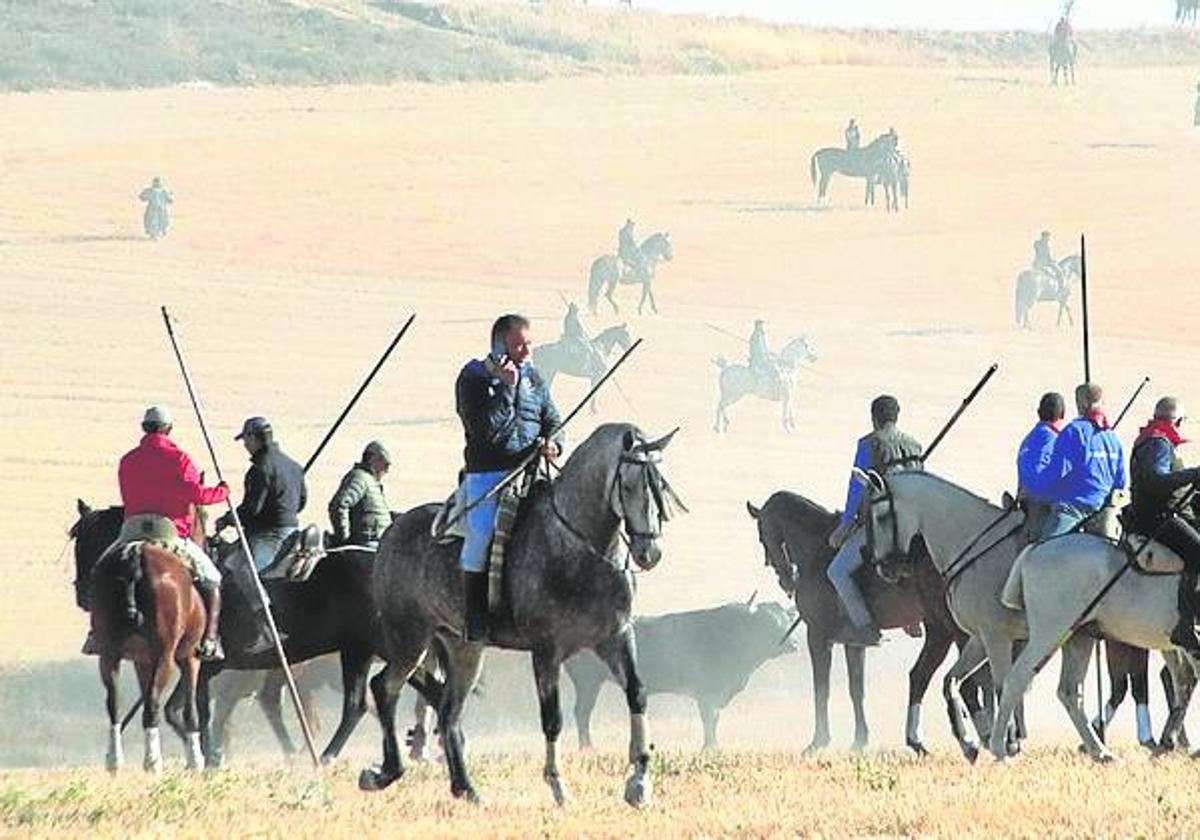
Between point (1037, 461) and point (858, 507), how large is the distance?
4.99 ft

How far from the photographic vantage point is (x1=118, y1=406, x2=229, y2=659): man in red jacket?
62.2ft

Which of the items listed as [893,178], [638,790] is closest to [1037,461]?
[638,790]

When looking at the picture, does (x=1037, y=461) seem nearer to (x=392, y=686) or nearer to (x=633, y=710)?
(x=392, y=686)

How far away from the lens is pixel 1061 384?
53.3 metres

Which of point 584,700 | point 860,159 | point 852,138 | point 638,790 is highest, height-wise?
point 852,138

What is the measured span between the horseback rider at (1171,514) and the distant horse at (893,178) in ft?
185

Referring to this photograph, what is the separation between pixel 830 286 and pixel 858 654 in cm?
4305

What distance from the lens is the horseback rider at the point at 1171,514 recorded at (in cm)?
1730

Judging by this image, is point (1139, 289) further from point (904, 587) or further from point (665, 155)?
point (904, 587)

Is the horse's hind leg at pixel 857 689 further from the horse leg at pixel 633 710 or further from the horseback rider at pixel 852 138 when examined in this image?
the horseback rider at pixel 852 138

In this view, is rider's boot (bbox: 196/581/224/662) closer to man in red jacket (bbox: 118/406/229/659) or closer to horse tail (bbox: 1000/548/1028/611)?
man in red jacket (bbox: 118/406/229/659)

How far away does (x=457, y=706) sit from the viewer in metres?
16.7

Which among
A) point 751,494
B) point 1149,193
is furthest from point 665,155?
point 751,494

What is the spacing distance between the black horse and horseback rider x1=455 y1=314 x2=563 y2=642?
4305 millimetres
